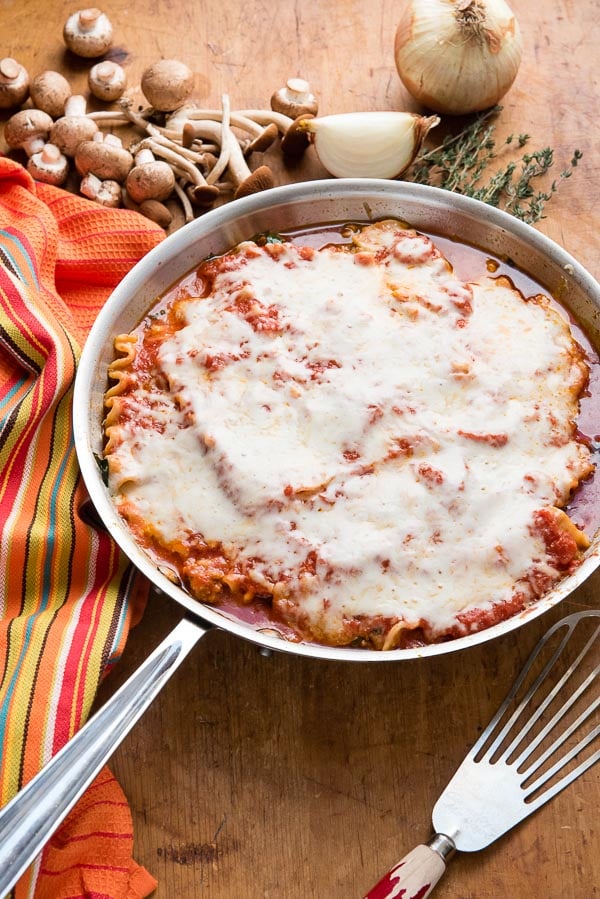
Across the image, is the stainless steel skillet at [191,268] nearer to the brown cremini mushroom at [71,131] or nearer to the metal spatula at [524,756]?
the metal spatula at [524,756]

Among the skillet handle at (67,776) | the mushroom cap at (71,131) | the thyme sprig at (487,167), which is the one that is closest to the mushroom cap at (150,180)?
the mushroom cap at (71,131)

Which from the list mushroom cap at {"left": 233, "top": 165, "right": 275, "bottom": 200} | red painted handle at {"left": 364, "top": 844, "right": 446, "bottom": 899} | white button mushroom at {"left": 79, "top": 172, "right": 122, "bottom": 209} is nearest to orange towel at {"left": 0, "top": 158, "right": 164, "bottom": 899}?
white button mushroom at {"left": 79, "top": 172, "right": 122, "bottom": 209}

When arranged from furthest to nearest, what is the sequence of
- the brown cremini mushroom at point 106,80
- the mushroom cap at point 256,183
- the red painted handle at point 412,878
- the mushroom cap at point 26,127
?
1. the brown cremini mushroom at point 106,80
2. the mushroom cap at point 26,127
3. the mushroom cap at point 256,183
4. the red painted handle at point 412,878

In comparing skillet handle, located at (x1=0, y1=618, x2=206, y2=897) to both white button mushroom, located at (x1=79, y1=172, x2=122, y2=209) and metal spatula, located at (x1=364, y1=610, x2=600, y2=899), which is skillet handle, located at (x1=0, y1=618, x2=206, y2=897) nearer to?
metal spatula, located at (x1=364, y1=610, x2=600, y2=899)

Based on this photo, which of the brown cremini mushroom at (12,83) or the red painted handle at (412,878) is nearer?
the red painted handle at (412,878)

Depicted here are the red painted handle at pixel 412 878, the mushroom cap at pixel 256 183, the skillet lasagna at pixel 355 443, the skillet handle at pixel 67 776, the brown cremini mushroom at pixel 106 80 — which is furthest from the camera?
the brown cremini mushroom at pixel 106 80

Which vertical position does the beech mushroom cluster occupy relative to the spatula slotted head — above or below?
above

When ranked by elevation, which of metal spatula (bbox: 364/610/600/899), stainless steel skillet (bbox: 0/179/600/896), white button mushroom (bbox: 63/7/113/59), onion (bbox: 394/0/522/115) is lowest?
metal spatula (bbox: 364/610/600/899)

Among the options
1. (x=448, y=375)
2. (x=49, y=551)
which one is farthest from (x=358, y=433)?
(x=49, y=551)
